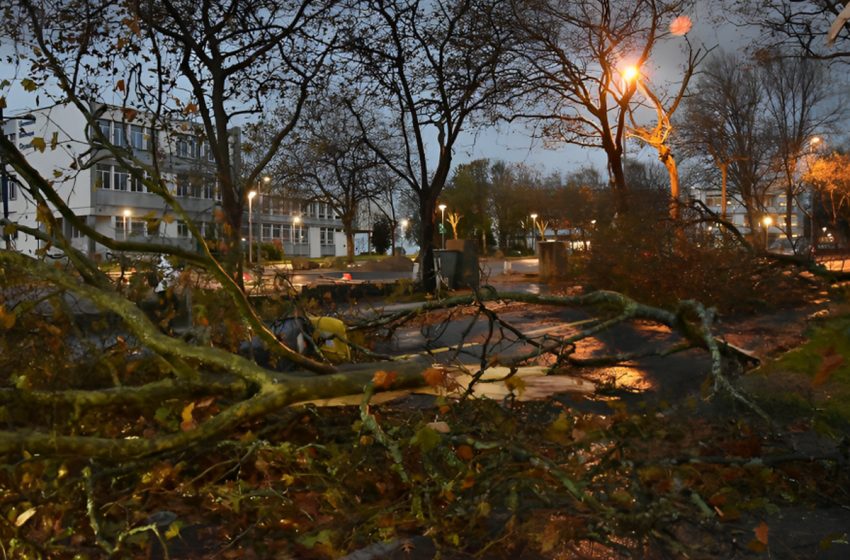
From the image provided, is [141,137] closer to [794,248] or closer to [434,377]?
[794,248]

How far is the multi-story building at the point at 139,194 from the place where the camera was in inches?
265

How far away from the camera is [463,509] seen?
3.62 m

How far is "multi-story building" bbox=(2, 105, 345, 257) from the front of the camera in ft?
22.1

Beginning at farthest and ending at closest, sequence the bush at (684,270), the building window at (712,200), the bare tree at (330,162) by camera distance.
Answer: the building window at (712,200) → the bare tree at (330,162) → the bush at (684,270)

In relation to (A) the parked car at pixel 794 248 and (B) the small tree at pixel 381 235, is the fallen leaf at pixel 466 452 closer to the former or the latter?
(A) the parked car at pixel 794 248

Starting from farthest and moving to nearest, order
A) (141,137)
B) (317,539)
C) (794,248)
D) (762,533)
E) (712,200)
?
(712,200), (141,137), (794,248), (317,539), (762,533)

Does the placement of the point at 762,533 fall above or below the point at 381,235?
below

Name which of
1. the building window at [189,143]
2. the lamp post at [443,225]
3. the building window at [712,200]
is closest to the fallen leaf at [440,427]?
the building window at [189,143]

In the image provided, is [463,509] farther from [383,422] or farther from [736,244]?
[736,244]

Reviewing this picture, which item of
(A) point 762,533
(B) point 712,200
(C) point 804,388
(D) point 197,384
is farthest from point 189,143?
(B) point 712,200

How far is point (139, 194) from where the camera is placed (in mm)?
57062

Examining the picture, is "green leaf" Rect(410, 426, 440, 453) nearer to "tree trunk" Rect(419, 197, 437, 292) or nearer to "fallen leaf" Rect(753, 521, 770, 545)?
"fallen leaf" Rect(753, 521, 770, 545)

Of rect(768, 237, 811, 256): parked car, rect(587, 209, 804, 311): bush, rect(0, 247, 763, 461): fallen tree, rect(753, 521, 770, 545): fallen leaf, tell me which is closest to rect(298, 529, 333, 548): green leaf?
rect(0, 247, 763, 461): fallen tree

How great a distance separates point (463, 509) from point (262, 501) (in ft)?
3.69
